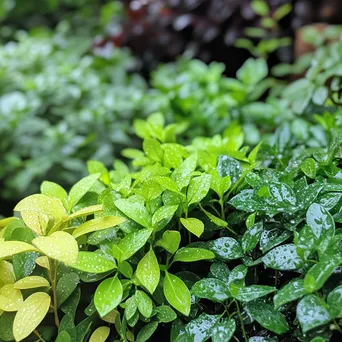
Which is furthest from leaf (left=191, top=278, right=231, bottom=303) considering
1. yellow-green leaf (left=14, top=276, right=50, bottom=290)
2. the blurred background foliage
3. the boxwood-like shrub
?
the blurred background foliage

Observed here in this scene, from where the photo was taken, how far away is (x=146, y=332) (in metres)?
0.97

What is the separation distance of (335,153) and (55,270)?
2.34 feet

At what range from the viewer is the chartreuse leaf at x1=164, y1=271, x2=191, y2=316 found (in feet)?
3.06

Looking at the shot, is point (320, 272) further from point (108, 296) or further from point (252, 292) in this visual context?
point (108, 296)

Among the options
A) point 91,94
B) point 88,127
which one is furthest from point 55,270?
point 91,94

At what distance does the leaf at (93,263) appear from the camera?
0.93m

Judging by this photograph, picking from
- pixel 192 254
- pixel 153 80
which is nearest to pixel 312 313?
pixel 192 254

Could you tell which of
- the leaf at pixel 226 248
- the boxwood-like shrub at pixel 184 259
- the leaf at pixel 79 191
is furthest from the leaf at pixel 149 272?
the leaf at pixel 79 191

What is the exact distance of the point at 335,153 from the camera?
1.18 metres

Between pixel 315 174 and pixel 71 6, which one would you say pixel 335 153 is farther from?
pixel 71 6

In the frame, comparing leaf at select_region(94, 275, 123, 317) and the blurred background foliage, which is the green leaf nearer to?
leaf at select_region(94, 275, 123, 317)

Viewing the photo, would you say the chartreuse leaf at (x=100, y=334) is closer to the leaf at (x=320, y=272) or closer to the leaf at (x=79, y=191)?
the leaf at (x=79, y=191)

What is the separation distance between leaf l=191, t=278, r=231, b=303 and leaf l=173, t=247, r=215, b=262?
47 millimetres

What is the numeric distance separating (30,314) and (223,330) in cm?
38
